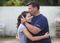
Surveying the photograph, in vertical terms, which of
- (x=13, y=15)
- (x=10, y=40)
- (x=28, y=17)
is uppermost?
(x=28, y=17)

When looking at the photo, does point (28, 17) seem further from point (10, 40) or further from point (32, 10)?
point (10, 40)

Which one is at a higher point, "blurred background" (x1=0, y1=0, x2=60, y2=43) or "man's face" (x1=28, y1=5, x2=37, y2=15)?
"man's face" (x1=28, y1=5, x2=37, y2=15)

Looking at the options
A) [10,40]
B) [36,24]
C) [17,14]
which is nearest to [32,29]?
[36,24]

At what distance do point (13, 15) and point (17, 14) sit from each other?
177 mm

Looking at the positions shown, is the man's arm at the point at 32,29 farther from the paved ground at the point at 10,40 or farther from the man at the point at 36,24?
the paved ground at the point at 10,40

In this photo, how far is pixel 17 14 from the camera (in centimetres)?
1011

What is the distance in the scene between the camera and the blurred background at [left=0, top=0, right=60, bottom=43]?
999 cm

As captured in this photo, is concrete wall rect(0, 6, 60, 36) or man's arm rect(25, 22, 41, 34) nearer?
man's arm rect(25, 22, 41, 34)

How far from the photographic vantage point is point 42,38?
4129 mm

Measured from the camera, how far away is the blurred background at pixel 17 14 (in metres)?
9.99

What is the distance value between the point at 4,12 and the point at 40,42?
6.23 m

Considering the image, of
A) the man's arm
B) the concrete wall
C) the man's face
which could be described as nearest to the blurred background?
the concrete wall

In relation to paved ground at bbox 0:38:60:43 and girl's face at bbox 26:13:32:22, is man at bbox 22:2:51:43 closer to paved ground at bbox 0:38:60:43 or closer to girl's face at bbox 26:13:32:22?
girl's face at bbox 26:13:32:22

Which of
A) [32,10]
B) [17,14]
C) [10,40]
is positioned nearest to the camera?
[32,10]
